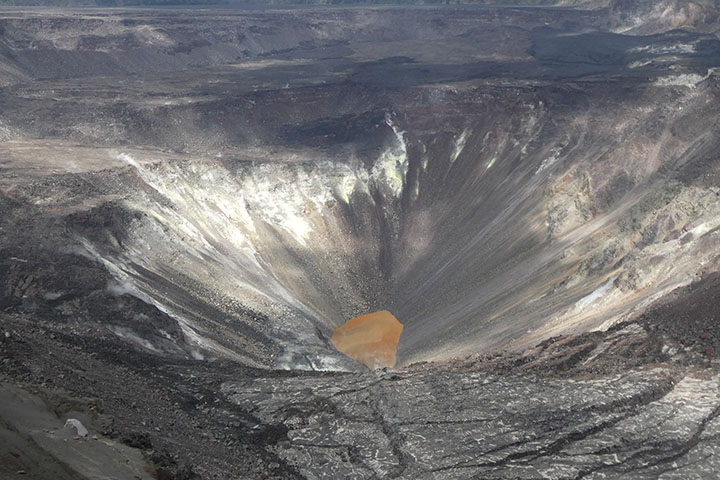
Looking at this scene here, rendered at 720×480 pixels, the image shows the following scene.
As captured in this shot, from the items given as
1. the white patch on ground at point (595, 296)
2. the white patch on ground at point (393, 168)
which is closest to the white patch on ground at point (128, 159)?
the white patch on ground at point (393, 168)

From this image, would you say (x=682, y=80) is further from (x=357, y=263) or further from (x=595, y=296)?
(x=357, y=263)

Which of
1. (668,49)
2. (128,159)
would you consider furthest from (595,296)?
(668,49)

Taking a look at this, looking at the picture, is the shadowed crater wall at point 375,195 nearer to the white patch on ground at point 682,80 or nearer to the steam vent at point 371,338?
the white patch on ground at point 682,80

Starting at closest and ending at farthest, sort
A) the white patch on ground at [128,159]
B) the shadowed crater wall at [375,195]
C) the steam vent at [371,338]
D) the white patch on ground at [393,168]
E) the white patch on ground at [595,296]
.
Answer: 1. the white patch on ground at [595,296]
2. the shadowed crater wall at [375,195]
3. the steam vent at [371,338]
4. the white patch on ground at [128,159]
5. the white patch on ground at [393,168]

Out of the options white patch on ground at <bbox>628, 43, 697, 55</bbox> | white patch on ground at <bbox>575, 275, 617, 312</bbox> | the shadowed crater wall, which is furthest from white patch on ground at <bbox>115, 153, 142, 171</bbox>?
white patch on ground at <bbox>628, 43, 697, 55</bbox>

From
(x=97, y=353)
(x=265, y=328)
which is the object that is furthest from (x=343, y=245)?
(x=97, y=353)

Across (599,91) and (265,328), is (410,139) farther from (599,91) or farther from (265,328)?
(265,328)
